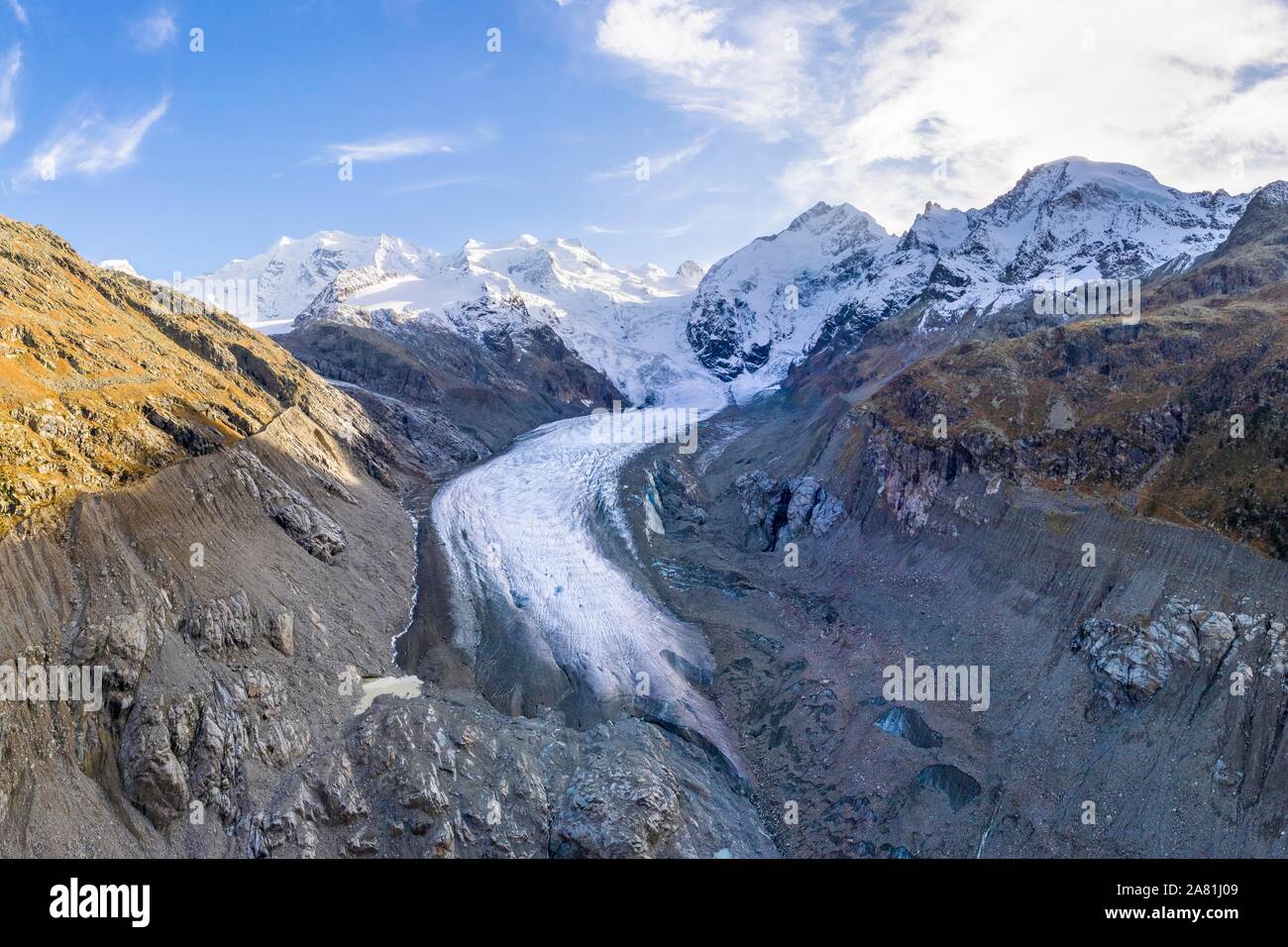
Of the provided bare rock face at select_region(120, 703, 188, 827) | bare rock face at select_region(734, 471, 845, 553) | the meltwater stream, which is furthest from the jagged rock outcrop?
bare rock face at select_region(120, 703, 188, 827)

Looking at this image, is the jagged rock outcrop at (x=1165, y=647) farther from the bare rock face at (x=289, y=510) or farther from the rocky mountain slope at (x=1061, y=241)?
the rocky mountain slope at (x=1061, y=241)

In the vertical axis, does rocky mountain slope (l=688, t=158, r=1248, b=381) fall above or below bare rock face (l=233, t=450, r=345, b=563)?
above

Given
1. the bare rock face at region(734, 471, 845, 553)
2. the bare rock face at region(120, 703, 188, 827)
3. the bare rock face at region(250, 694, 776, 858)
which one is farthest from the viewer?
the bare rock face at region(734, 471, 845, 553)

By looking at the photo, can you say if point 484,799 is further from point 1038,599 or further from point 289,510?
point 1038,599

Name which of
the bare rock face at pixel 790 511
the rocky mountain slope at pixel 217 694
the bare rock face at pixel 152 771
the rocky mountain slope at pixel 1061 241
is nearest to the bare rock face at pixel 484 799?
the rocky mountain slope at pixel 217 694

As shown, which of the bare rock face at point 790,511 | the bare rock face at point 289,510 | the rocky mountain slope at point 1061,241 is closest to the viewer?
the bare rock face at point 289,510

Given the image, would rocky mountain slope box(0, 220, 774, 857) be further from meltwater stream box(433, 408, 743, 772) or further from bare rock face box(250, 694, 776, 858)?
meltwater stream box(433, 408, 743, 772)

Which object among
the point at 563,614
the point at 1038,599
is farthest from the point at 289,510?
the point at 1038,599

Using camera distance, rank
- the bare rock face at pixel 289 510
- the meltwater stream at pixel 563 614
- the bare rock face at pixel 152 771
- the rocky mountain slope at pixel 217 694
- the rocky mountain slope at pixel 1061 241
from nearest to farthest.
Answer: the bare rock face at pixel 152 771 < the rocky mountain slope at pixel 217 694 < the meltwater stream at pixel 563 614 < the bare rock face at pixel 289 510 < the rocky mountain slope at pixel 1061 241

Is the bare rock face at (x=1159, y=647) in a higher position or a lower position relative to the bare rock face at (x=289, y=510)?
lower

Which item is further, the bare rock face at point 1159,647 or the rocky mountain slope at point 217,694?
the bare rock face at point 1159,647
